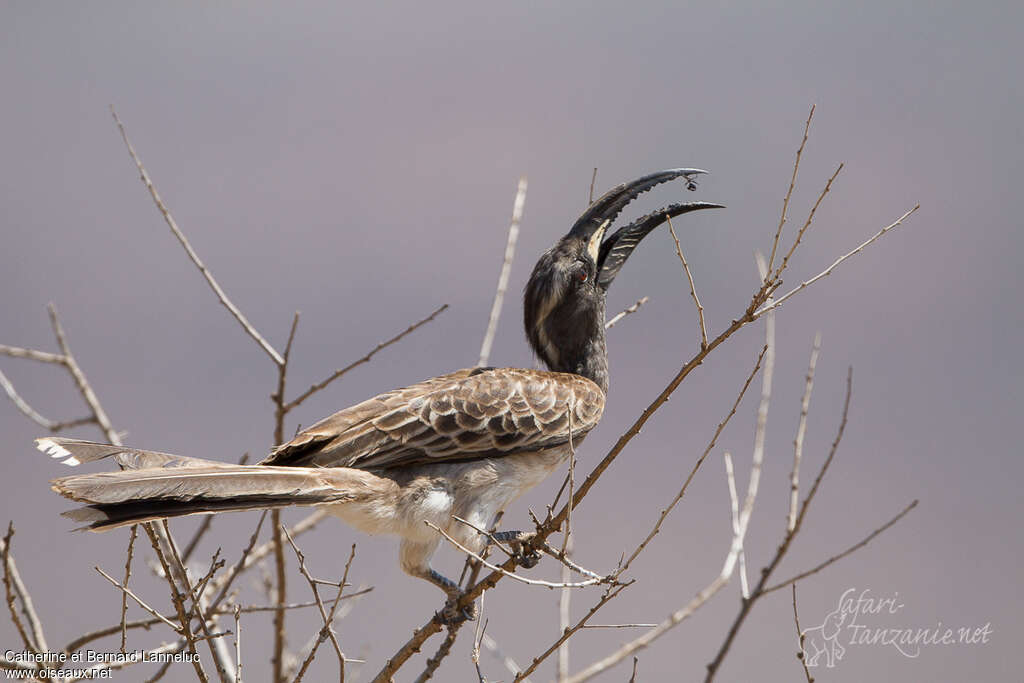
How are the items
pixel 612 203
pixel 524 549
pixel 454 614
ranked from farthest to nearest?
pixel 612 203
pixel 454 614
pixel 524 549

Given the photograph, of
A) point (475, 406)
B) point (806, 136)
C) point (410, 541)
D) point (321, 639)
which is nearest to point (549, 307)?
point (475, 406)

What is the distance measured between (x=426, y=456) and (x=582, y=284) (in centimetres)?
139

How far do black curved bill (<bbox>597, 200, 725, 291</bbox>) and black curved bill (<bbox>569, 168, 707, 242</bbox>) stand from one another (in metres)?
0.10

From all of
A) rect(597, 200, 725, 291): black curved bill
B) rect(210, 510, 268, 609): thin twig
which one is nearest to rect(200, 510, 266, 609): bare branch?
rect(210, 510, 268, 609): thin twig

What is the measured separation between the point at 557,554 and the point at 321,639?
34.1 inches

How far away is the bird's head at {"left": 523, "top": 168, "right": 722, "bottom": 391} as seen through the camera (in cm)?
473

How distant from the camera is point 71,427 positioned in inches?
168

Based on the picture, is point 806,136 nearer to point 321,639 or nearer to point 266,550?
point 321,639

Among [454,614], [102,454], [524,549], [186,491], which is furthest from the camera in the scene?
[454,614]

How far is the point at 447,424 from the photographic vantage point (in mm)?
3906

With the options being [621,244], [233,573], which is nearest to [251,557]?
[233,573]

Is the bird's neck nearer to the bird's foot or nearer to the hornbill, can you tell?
the hornbill

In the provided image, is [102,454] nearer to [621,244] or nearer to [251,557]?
[251,557]

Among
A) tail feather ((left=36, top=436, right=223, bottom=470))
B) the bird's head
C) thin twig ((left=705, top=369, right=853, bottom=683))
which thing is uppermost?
the bird's head
